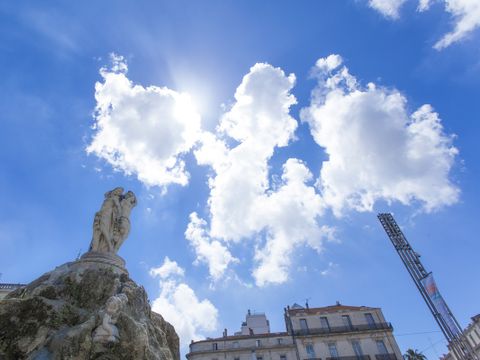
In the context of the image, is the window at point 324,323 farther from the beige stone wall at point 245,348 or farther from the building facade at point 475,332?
the building facade at point 475,332

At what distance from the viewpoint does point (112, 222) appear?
1530 cm

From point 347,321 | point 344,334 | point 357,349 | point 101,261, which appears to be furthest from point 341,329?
point 101,261

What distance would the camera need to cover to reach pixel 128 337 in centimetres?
929

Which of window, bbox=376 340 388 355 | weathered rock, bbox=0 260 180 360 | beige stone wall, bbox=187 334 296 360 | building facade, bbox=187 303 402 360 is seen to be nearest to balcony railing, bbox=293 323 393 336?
building facade, bbox=187 303 402 360

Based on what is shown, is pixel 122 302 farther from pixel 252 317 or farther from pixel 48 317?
pixel 252 317

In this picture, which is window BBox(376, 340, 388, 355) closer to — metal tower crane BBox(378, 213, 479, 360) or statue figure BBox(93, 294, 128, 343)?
metal tower crane BBox(378, 213, 479, 360)

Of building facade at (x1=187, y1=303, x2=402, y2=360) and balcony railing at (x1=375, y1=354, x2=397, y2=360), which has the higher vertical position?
building facade at (x1=187, y1=303, x2=402, y2=360)

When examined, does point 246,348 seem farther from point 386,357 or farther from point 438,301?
point 438,301

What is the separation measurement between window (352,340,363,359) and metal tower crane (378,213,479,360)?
10766 mm

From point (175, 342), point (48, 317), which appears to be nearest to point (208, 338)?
point (175, 342)

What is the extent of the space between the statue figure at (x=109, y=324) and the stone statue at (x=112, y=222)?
5176 millimetres

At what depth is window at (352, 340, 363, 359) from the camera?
37312mm

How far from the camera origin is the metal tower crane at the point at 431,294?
27264mm

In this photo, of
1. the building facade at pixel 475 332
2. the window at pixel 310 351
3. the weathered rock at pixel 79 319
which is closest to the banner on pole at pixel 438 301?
the window at pixel 310 351
